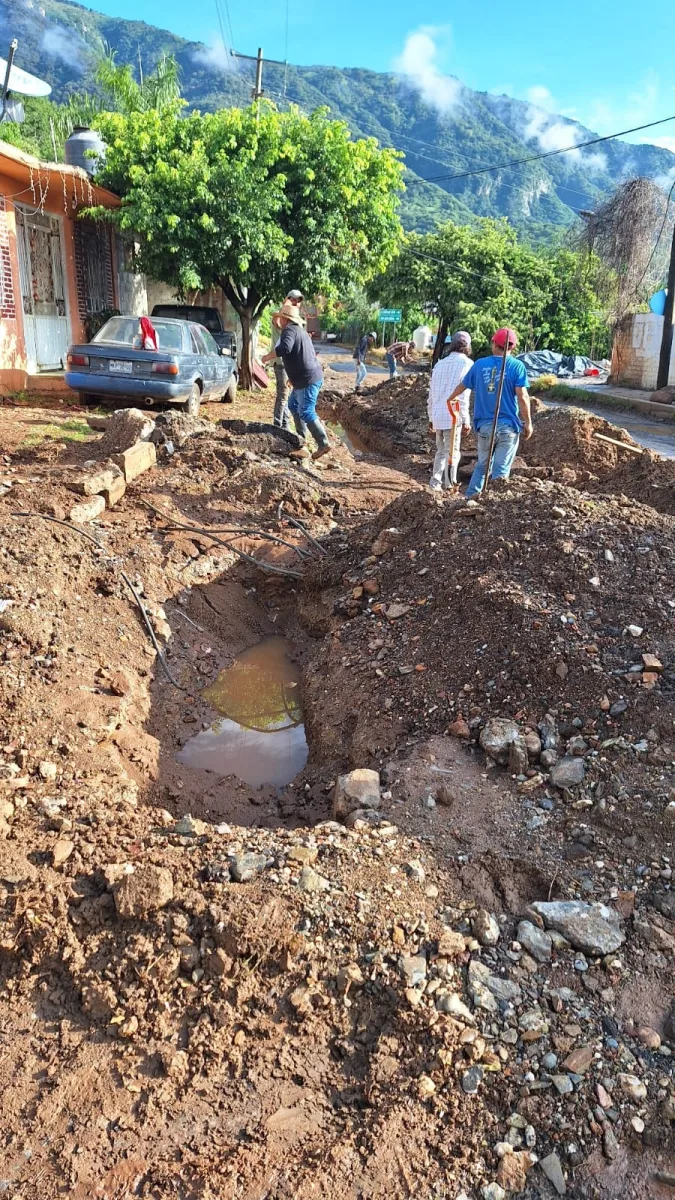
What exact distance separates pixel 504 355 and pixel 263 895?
207 inches

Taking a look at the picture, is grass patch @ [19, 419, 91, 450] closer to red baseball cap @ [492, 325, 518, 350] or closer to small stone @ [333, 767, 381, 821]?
red baseball cap @ [492, 325, 518, 350]

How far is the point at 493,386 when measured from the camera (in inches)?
276

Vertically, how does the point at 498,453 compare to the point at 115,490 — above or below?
above

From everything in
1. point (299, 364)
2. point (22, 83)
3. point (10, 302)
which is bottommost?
point (299, 364)

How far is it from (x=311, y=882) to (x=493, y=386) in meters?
5.28

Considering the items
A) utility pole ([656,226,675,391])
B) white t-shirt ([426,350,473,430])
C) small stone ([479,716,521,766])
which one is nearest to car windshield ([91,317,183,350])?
white t-shirt ([426,350,473,430])

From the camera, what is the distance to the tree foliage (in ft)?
91.0

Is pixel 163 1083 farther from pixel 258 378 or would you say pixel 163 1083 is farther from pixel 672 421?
pixel 672 421

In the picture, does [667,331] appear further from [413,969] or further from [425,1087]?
[425,1087]

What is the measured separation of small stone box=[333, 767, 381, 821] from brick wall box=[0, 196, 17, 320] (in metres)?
11.0

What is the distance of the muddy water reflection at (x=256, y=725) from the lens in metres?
4.64

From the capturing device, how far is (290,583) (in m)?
6.66

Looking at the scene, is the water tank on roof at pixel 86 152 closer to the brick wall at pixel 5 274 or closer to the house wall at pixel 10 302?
the house wall at pixel 10 302

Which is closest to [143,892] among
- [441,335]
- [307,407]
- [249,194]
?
[307,407]
